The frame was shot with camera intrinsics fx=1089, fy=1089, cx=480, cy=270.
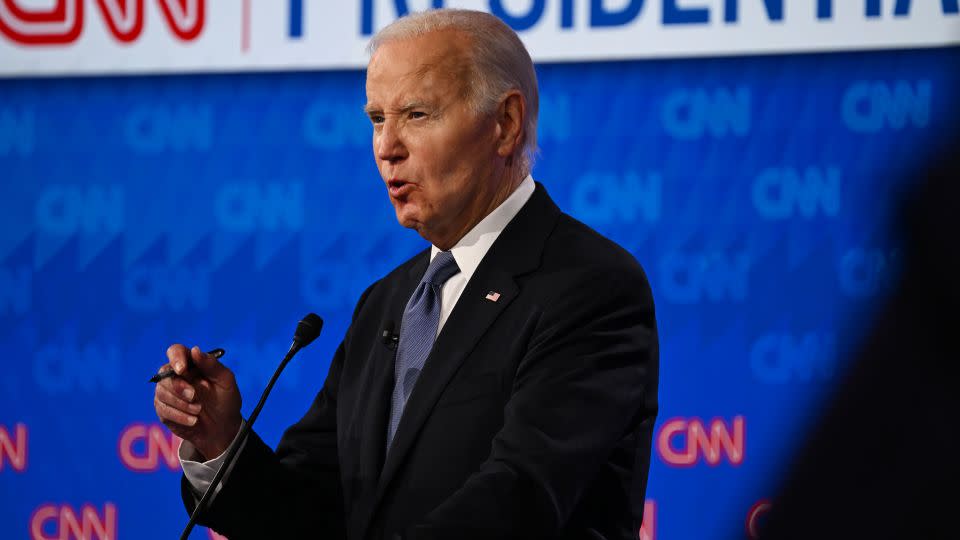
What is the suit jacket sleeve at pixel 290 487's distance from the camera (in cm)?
163

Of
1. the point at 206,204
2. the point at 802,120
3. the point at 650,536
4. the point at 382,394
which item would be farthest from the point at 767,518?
the point at 206,204

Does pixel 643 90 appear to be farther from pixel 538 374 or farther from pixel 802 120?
pixel 538 374

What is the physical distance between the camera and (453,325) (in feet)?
5.04

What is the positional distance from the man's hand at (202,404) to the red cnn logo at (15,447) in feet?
4.77

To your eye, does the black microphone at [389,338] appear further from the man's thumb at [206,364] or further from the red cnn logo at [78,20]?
the red cnn logo at [78,20]

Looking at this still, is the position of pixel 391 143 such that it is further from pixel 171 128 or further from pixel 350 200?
pixel 171 128

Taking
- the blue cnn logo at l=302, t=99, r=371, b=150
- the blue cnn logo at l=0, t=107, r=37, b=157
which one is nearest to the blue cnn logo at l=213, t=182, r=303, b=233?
the blue cnn logo at l=302, t=99, r=371, b=150

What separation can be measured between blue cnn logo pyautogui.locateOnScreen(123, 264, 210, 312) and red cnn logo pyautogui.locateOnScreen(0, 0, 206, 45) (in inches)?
24.0

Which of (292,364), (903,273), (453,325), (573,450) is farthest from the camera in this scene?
(292,364)

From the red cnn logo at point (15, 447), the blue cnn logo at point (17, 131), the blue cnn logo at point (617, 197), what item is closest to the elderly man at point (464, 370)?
the blue cnn logo at point (617, 197)

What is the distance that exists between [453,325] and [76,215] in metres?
Answer: 1.71

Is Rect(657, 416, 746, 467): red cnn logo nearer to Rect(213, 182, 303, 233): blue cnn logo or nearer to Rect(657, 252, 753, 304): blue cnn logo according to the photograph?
Rect(657, 252, 753, 304): blue cnn logo

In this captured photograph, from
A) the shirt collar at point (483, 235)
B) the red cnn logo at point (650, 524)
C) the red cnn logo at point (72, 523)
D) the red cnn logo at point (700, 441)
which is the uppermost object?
the shirt collar at point (483, 235)

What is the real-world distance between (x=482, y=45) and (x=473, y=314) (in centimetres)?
42
